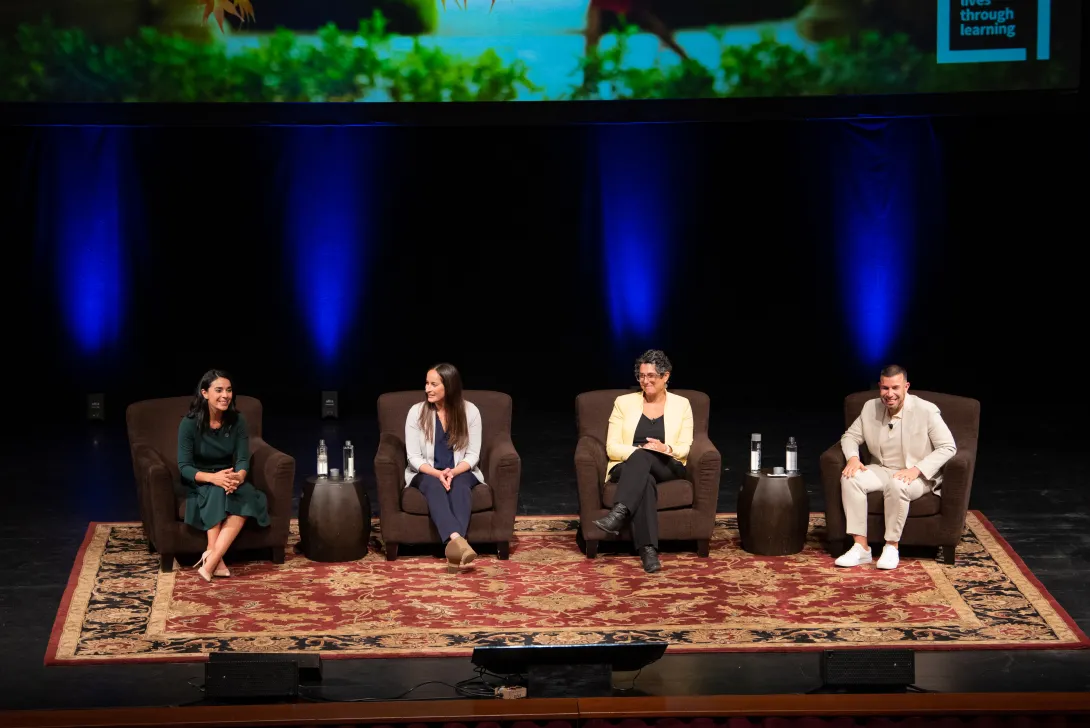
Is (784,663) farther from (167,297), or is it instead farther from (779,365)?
(167,297)

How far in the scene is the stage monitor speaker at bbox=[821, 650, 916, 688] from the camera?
448 cm

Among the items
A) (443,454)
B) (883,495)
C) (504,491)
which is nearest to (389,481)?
(443,454)

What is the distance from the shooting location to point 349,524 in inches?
266

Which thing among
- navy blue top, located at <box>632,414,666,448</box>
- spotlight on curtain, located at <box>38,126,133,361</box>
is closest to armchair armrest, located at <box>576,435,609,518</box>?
navy blue top, located at <box>632,414,666,448</box>

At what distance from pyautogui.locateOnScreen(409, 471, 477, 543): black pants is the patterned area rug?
178 mm

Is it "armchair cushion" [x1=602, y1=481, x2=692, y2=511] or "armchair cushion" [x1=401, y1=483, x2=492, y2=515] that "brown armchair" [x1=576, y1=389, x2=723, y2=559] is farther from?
"armchair cushion" [x1=401, y1=483, x2=492, y2=515]

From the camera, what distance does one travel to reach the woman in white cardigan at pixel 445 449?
6727 millimetres

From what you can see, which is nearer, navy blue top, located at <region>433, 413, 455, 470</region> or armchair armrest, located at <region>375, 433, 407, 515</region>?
armchair armrest, located at <region>375, 433, 407, 515</region>

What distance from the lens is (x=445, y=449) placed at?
22.7 ft

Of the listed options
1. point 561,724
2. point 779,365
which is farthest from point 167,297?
point 561,724

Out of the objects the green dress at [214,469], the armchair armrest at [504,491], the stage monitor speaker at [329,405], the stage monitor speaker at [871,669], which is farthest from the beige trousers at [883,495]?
the stage monitor speaker at [329,405]

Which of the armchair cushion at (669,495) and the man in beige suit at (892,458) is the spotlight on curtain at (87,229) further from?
the man in beige suit at (892,458)

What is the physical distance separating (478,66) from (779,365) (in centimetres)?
321

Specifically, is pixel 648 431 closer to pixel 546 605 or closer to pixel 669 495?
pixel 669 495
